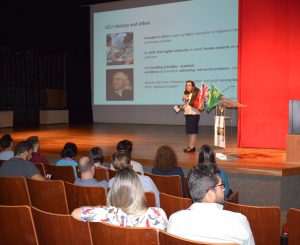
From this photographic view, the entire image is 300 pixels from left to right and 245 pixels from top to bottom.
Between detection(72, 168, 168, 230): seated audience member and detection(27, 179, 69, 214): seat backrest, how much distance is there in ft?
3.10

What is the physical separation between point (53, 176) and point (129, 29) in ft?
26.2

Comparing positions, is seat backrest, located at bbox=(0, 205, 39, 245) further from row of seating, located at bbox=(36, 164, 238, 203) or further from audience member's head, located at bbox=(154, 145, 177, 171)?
audience member's head, located at bbox=(154, 145, 177, 171)

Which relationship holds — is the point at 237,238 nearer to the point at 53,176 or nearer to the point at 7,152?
the point at 53,176

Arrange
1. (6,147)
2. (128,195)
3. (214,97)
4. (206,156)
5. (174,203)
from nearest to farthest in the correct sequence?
(128,195)
(174,203)
(206,156)
(6,147)
(214,97)

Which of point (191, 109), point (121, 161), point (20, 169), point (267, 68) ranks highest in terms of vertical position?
point (267, 68)

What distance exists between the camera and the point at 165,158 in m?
3.64

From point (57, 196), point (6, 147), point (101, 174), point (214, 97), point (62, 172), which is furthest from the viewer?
point (214, 97)

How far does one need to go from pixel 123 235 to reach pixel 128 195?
229 mm

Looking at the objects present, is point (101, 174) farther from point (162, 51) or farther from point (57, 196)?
point (162, 51)

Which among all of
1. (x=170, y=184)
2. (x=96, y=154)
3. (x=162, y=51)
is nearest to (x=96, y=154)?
(x=96, y=154)

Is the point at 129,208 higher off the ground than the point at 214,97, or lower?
lower

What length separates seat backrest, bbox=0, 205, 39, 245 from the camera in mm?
2006

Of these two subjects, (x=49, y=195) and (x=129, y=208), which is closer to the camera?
(x=129, y=208)

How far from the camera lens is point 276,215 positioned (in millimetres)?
2223
